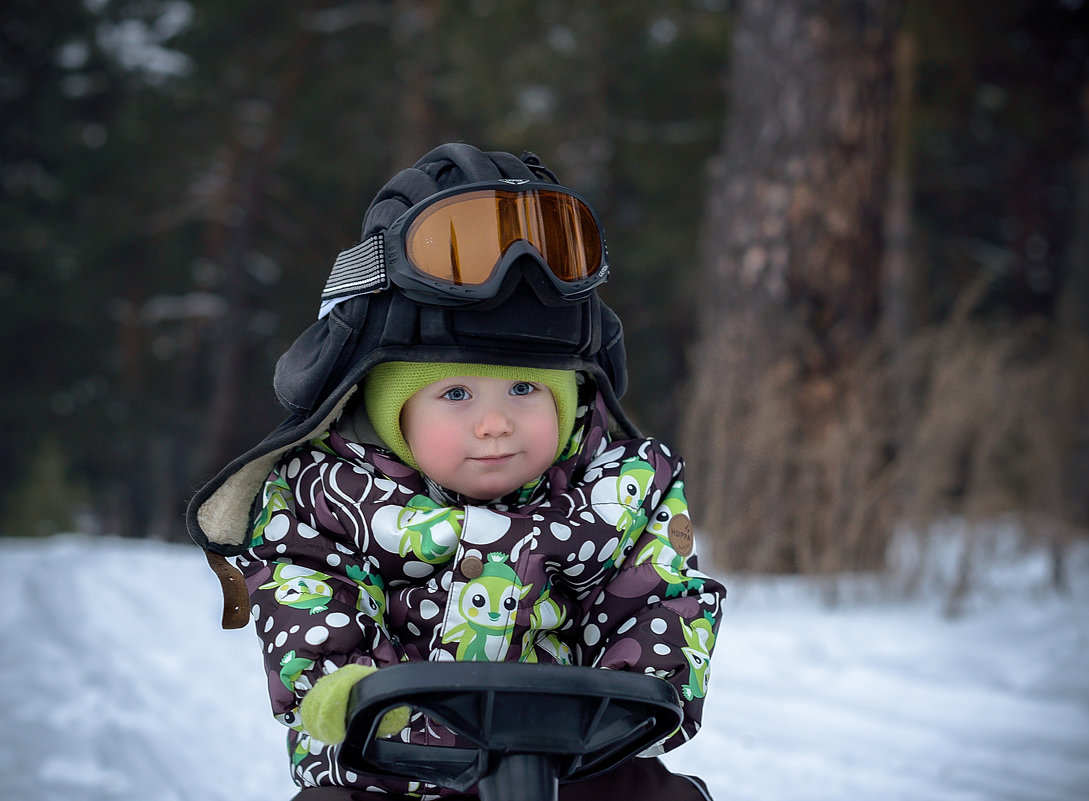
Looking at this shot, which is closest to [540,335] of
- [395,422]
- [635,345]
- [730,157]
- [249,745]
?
[395,422]

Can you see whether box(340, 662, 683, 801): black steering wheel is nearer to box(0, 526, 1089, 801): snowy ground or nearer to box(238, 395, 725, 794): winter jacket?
box(238, 395, 725, 794): winter jacket

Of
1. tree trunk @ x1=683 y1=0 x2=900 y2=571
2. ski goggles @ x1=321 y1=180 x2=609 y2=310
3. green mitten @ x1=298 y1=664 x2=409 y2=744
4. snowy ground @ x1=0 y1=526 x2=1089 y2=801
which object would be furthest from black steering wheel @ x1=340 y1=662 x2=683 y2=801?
tree trunk @ x1=683 y1=0 x2=900 y2=571

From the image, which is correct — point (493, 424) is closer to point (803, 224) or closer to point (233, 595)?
point (233, 595)

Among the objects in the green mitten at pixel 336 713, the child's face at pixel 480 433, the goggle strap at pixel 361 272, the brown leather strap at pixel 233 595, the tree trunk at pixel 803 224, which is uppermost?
the tree trunk at pixel 803 224

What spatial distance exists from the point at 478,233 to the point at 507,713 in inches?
29.8

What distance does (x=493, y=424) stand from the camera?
65.4 inches

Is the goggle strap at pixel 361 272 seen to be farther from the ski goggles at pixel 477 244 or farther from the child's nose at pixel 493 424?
the child's nose at pixel 493 424

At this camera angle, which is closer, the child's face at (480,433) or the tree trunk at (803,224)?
the child's face at (480,433)

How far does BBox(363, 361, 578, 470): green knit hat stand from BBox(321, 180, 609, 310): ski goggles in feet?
0.41

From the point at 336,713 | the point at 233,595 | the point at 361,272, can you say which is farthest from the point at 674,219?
the point at 336,713

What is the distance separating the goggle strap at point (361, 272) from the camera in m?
1.70

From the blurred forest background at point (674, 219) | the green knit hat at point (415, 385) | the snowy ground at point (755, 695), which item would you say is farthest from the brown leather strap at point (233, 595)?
the blurred forest background at point (674, 219)

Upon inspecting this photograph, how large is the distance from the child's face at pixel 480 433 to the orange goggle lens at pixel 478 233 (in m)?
0.19

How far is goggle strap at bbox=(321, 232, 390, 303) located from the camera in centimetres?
170
